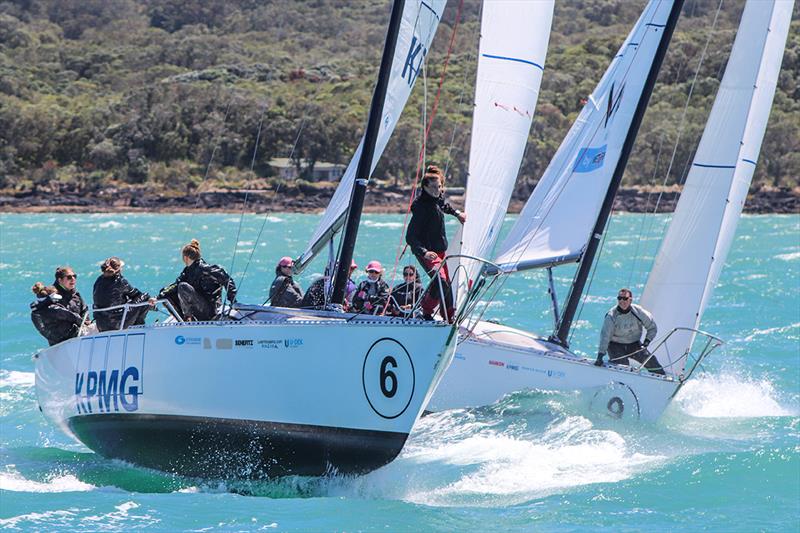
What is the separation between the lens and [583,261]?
14.4 m

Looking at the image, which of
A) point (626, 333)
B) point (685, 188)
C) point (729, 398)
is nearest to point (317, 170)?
point (729, 398)

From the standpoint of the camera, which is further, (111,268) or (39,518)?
(111,268)

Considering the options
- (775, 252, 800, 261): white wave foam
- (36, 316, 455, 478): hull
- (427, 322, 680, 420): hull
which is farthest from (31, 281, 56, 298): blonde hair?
(775, 252, 800, 261): white wave foam

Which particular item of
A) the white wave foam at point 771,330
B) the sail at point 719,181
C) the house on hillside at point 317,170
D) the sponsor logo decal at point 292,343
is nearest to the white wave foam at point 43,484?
the sponsor logo decal at point 292,343

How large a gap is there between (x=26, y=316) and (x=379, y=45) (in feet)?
329

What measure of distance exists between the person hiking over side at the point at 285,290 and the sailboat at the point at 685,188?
2.26 meters

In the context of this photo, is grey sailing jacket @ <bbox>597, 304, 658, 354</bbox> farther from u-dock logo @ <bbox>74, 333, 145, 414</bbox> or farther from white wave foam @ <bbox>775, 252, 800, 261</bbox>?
white wave foam @ <bbox>775, 252, 800, 261</bbox>

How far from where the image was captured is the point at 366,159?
34.5 feet

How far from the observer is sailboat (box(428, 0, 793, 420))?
14328mm

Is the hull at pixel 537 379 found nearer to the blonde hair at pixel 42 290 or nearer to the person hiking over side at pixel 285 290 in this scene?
the person hiking over side at pixel 285 290

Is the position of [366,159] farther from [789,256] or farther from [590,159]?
[789,256]

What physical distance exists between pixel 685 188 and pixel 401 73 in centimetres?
552

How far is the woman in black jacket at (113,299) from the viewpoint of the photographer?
10.8 m

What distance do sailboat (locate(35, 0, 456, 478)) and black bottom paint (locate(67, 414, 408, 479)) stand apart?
0.04ft
